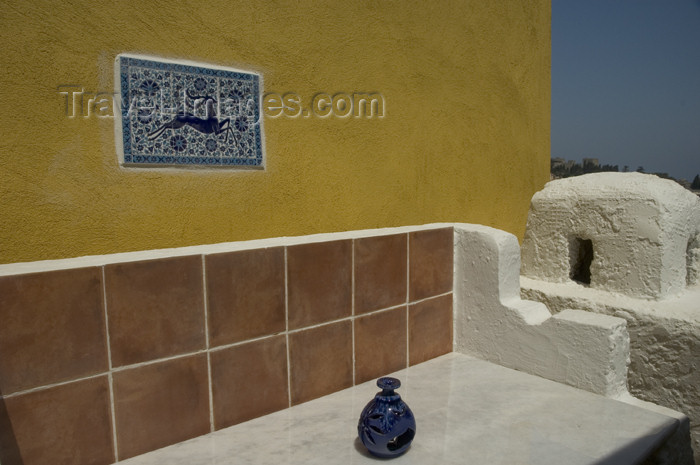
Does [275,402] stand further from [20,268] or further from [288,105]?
[288,105]

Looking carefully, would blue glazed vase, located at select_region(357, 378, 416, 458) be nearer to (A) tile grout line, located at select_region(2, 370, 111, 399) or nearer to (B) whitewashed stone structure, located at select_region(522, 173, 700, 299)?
(A) tile grout line, located at select_region(2, 370, 111, 399)

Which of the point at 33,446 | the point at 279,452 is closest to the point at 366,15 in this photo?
the point at 279,452

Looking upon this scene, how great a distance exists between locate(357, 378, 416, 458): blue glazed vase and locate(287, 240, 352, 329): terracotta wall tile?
482 millimetres

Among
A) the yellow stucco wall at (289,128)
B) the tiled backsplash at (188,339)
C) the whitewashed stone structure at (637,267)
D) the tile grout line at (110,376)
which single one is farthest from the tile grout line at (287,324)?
the whitewashed stone structure at (637,267)

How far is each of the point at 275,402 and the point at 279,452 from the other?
0.96 ft

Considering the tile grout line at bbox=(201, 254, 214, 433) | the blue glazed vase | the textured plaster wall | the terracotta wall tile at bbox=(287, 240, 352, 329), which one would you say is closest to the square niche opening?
the textured plaster wall

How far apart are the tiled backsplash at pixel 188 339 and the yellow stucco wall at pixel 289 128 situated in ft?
0.86

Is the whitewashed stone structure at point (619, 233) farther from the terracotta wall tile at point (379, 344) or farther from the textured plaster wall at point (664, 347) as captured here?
the terracotta wall tile at point (379, 344)

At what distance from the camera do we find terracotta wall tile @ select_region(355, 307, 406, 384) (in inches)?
83.9

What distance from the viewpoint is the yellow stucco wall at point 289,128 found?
5.14ft

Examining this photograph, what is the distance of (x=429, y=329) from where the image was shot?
7.87 feet

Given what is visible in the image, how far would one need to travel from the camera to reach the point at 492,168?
128 inches

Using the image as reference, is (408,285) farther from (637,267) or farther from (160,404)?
(637,267)

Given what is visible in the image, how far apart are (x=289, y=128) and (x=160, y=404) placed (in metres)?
1.19
